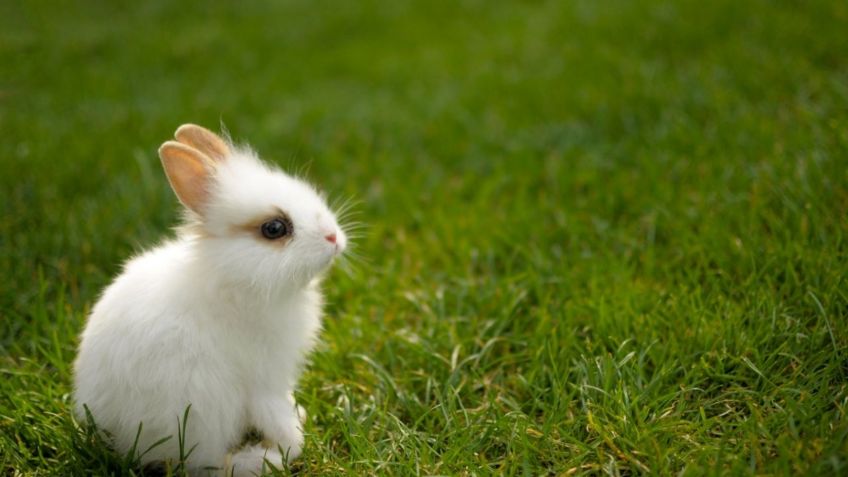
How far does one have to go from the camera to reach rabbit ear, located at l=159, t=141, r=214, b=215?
2203 mm

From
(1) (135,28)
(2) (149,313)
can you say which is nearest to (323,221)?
(2) (149,313)

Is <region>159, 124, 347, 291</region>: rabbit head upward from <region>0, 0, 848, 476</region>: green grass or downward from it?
upward

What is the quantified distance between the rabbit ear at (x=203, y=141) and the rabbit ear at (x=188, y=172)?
0.15 metres

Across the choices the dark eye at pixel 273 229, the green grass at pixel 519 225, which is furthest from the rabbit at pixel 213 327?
the green grass at pixel 519 225

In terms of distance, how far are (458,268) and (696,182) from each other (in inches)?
57.9

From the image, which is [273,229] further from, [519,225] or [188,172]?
[519,225]

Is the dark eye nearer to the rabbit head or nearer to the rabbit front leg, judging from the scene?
the rabbit head

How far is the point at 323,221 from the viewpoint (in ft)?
7.63

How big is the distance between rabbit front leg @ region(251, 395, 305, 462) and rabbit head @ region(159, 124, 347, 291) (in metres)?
0.42

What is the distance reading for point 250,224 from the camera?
2236 millimetres

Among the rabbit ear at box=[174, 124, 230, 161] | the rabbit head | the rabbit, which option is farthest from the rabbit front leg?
the rabbit ear at box=[174, 124, 230, 161]

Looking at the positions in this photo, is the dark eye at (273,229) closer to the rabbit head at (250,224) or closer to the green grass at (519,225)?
the rabbit head at (250,224)

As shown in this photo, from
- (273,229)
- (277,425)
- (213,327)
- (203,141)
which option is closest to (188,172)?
(203,141)

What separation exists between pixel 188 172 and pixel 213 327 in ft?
1.74
